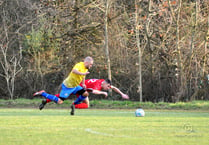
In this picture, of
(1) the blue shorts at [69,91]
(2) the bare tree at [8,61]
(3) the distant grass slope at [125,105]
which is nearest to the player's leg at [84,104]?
(1) the blue shorts at [69,91]

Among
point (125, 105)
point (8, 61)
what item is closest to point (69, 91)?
point (125, 105)

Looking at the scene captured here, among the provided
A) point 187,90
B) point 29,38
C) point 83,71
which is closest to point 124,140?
point 83,71

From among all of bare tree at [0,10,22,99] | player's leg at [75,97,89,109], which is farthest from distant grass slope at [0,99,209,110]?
player's leg at [75,97,89,109]

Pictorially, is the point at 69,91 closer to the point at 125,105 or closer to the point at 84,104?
the point at 84,104

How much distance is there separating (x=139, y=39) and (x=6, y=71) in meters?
7.75

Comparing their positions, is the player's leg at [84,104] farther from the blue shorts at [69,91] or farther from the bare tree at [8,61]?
the bare tree at [8,61]

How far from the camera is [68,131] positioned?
33.7 ft

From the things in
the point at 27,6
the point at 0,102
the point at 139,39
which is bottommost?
the point at 0,102

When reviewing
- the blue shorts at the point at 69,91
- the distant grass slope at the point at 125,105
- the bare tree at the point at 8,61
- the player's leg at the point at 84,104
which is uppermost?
the bare tree at the point at 8,61

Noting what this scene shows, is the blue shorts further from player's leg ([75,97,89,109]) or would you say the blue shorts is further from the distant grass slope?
the distant grass slope

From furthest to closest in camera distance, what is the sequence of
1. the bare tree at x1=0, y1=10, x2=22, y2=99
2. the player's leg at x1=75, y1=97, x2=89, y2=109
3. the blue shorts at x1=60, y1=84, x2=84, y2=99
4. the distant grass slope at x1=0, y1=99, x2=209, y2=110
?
1. the bare tree at x1=0, y1=10, x2=22, y2=99
2. the distant grass slope at x1=0, y1=99, x2=209, y2=110
3. the player's leg at x1=75, y1=97, x2=89, y2=109
4. the blue shorts at x1=60, y1=84, x2=84, y2=99

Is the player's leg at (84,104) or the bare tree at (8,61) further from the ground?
the bare tree at (8,61)

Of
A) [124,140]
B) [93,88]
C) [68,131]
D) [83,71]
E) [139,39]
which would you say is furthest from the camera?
[139,39]

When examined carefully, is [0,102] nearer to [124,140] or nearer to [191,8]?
[191,8]
